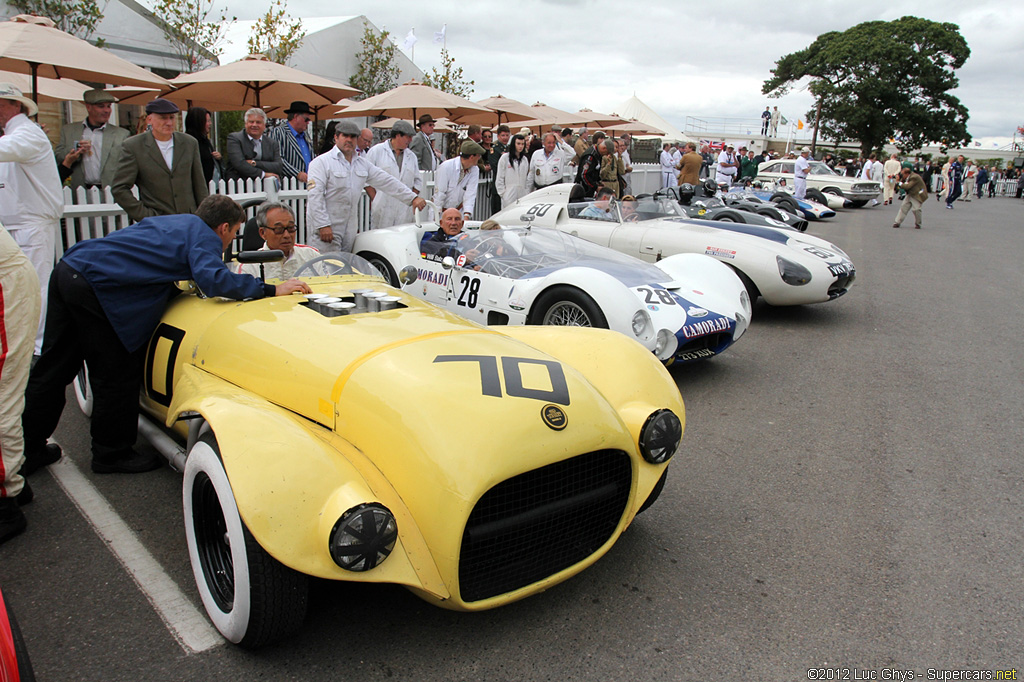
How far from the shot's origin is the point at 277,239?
399 centimetres

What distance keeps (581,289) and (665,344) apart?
72cm

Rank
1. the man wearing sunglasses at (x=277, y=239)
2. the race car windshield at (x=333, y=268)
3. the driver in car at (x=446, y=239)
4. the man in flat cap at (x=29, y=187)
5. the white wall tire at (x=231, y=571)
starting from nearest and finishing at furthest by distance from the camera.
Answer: the white wall tire at (x=231, y=571), the race car windshield at (x=333, y=268), the man wearing sunglasses at (x=277, y=239), the man in flat cap at (x=29, y=187), the driver in car at (x=446, y=239)

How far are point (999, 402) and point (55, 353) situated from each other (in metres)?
6.20

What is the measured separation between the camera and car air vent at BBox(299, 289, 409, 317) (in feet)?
10.4

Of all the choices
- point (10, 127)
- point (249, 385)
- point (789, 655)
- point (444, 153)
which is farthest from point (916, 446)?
point (444, 153)

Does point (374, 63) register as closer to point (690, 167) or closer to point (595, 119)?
point (595, 119)

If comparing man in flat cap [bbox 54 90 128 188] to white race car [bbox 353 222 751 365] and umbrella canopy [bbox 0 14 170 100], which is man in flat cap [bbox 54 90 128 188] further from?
white race car [bbox 353 222 751 365]

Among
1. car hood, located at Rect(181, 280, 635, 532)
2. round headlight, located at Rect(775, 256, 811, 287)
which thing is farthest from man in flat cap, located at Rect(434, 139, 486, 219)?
car hood, located at Rect(181, 280, 635, 532)

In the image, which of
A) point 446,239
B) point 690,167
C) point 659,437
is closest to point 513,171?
point 446,239

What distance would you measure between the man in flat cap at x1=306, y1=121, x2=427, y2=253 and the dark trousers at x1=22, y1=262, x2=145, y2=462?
346 centimetres

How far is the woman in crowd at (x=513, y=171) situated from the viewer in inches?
435

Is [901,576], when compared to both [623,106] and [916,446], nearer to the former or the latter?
[916,446]

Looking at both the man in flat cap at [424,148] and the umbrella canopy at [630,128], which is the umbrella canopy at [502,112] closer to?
the man in flat cap at [424,148]

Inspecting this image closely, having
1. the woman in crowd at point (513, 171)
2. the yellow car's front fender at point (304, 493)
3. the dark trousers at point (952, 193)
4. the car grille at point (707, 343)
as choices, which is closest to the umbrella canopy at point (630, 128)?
the woman in crowd at point (513, 171)
